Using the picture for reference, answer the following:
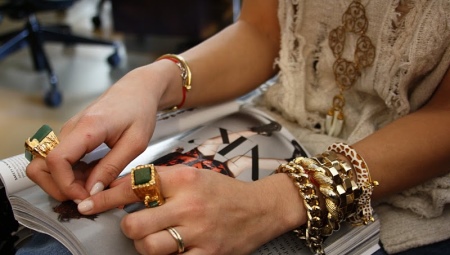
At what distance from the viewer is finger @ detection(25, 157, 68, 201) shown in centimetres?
55

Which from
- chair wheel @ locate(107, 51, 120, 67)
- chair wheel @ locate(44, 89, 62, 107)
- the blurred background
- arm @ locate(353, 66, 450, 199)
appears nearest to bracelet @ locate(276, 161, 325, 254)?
arm @ locate(353, 66, 450, 199)

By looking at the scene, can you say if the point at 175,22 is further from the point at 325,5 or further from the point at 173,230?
the point at 173,230

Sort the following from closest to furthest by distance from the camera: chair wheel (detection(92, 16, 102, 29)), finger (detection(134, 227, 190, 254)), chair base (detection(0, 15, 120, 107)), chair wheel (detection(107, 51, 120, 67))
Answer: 1. finger (detection(134, 227, 190, 254))
2. chair base (detection(0, 15, 120, 107))
3. chair wheel (detection(107, 51, 120, 67))
4. chair wheel (detection(92, 16, 102, 29))

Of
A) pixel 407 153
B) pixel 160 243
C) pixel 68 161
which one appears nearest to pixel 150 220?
pixel 160 243

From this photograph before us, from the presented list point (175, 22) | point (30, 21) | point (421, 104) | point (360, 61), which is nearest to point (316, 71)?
point (360, 61)

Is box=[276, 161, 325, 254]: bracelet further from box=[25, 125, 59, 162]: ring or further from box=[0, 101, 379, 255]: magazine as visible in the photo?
box=[25, 125, 59, 162]: ring

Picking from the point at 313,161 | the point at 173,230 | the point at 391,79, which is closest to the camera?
the point at 173,230

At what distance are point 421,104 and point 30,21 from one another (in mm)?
2464

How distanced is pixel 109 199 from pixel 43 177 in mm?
103

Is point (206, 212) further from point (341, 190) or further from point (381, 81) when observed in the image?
point (381, 81)

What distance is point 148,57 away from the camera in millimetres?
2902

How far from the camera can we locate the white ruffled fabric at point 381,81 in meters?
0.65

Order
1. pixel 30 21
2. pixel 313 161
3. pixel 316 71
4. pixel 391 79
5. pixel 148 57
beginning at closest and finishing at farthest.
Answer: pixel 313 161 < pixel 391 79 < pixel 316 71 < pixel 30 21 < pixel 148 57

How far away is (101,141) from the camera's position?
575 millimetres
